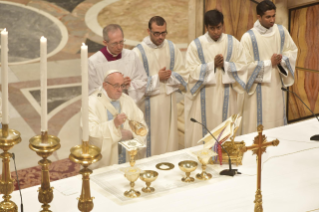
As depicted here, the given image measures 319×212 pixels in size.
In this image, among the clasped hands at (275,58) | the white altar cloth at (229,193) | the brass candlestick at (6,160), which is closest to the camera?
the brass candlestick at (6,160)

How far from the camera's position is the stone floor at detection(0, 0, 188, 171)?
8.84 m

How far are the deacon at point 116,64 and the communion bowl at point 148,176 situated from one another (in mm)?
2121

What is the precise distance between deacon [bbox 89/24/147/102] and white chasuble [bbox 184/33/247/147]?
0.79 m

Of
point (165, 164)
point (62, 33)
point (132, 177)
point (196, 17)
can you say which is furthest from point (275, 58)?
point (62, 33)

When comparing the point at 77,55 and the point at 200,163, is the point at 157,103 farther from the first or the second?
the point at 77,55

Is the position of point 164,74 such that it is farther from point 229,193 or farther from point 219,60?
point 229,193

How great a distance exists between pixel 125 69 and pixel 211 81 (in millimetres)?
1248

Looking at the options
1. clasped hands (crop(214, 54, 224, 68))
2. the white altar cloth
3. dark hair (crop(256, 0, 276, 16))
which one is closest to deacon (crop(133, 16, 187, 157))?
clasped hands (crop(214, 54, 224, 68))

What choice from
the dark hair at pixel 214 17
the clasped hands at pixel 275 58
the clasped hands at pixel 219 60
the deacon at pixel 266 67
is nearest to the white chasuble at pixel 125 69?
the clasped hands at pixel 219 60

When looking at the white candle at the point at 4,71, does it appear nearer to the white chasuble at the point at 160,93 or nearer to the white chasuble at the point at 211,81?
the white chasuble at the point at 160,93

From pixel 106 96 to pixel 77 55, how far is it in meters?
4.32

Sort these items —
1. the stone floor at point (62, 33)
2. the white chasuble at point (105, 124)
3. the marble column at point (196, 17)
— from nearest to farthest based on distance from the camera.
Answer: the white chasuble at point (105, 124), the marble column at point (196, 17), the stone floor at point (62, 33)

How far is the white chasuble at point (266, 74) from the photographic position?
6.98m

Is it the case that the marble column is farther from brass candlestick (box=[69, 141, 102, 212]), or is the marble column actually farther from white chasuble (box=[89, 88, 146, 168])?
brass candlestick (box=[69, 141, 102, 212])
